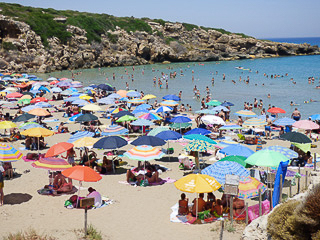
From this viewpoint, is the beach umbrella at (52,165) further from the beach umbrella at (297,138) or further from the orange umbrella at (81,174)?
the beach umbrella at (297,138)

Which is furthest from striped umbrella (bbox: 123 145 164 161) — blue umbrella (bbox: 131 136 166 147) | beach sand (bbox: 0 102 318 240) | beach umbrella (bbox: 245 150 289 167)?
beach umbrella (bbox: 245 150 289 167)

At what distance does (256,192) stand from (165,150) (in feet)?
22.7

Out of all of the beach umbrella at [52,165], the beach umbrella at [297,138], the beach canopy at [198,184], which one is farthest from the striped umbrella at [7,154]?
the beach umbrella at [297,138]

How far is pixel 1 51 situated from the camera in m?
56.9

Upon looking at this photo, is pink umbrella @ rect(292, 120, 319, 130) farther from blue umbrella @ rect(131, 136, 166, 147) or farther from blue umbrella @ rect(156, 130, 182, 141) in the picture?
blue umbrella @ rect(131, 136, 166, 147)

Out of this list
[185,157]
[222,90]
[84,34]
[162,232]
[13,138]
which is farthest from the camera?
[84,34]

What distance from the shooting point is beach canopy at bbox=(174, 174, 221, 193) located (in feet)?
28.0

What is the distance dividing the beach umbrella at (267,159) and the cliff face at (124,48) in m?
53.1

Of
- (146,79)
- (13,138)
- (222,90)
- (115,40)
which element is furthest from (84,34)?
(13,138)

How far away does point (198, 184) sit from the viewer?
8.64 m

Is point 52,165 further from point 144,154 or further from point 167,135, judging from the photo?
point 167,135

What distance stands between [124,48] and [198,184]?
73.8 metres

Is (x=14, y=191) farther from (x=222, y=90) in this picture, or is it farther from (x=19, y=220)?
(x=222, y=90)

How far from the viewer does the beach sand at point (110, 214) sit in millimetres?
8031
